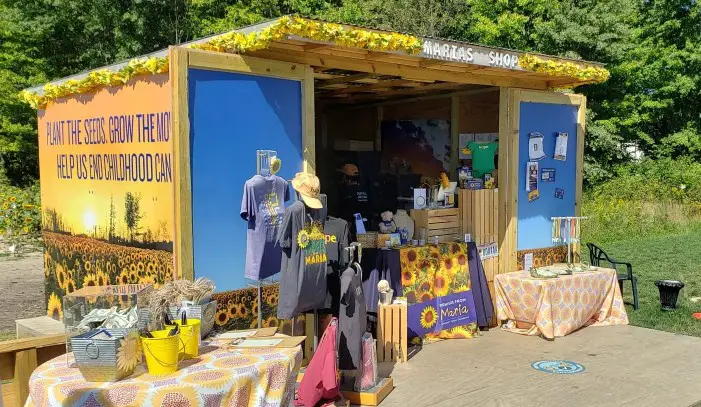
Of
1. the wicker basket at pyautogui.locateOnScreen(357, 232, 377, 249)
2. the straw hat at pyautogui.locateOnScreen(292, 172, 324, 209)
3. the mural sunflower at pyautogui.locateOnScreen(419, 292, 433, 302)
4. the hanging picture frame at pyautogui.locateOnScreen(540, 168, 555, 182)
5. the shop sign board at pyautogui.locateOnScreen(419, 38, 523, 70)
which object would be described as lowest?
the mural sunflower at pyautogui.locateOnScreen(419, 292, 433, 302)

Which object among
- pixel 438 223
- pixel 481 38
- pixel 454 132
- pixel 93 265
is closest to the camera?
pixel 93 265

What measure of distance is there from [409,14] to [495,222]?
16300mm

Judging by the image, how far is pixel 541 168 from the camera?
25.1 feet

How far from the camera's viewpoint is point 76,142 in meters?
6.06

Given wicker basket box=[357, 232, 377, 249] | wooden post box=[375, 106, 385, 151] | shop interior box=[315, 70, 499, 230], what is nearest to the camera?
wicker basket box=[357, 232, 377, 249]

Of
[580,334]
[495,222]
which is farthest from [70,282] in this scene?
[580,334]

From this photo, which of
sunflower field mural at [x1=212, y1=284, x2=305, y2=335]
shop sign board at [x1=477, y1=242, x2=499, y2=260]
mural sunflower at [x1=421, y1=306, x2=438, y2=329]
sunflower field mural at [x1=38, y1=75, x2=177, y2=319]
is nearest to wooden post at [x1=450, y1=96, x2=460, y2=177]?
shop sign board at [x1=477, y1=242, x2=499, y2=260]

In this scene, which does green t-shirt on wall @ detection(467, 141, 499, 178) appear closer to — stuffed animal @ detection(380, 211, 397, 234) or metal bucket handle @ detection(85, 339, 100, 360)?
stuffed animal @ detection(380, 211, 397, 234)

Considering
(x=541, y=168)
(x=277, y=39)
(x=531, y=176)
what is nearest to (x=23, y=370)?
(x=277, y=39)

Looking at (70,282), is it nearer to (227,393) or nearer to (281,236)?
(281,236)

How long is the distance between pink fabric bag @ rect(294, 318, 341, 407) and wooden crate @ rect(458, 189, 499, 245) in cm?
311

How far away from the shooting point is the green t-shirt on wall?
747 cm

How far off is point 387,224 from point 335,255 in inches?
68.4

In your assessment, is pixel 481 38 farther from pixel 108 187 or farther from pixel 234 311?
pixel 234 311
